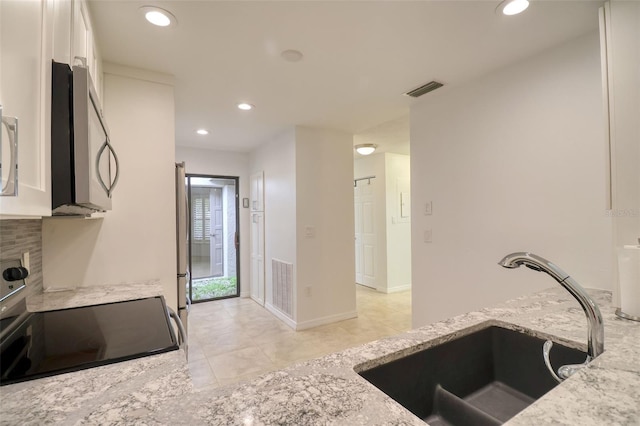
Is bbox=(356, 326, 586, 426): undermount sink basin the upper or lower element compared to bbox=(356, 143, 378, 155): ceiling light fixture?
lower

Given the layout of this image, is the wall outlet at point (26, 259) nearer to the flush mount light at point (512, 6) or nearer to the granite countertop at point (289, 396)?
the granite countertop at point (289, 396)

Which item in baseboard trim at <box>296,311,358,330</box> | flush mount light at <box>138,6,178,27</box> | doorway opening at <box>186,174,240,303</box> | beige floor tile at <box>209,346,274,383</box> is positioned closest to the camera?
flush mount light at <box>138,6,178,27</box>

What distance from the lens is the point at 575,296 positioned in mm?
844

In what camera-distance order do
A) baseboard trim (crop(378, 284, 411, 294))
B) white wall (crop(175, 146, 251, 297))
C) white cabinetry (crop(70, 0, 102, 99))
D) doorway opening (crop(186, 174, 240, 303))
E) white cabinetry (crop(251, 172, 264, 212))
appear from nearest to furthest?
white cabinetry (crop(70, 0, 102, 99))
white cabinetry (crop(251, 172, 264, 212))
white wall (crop(175, 146, 251, 297))
doorway opening (crop(186, 174, 240, 303))
baseboard trim (crop(378, 284, 411, 294))

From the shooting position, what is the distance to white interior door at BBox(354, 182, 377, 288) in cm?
533

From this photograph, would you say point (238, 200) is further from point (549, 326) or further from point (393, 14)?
point (549, 326)

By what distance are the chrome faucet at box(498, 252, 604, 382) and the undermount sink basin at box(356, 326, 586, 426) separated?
3.8 inches

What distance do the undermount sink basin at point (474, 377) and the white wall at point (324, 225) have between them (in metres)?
2.53

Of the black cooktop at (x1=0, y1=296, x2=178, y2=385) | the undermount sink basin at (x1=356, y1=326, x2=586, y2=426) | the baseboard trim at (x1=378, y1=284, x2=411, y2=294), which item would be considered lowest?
the baseboard trim at (x1=378, y1=284, x2=411, y2=294)

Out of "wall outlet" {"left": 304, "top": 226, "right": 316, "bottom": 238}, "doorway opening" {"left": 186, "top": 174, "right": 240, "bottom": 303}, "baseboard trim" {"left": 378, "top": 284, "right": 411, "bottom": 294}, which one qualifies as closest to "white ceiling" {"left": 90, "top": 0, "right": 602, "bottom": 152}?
"wall outlet" {"left": 304, "top": 226, "right": 316, "bottom": 238}

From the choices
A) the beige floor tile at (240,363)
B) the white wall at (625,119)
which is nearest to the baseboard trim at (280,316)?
the beige floor tile at (240,363)

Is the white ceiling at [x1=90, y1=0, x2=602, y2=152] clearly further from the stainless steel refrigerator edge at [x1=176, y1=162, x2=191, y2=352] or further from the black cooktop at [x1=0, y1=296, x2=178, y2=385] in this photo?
the black cooktop at [x1=0, y1=296, x2=178, y2=385]

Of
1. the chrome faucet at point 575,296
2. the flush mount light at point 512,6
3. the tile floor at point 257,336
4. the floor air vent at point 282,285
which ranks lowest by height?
the tile floor at point 257,336

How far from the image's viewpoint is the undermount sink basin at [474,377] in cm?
86
